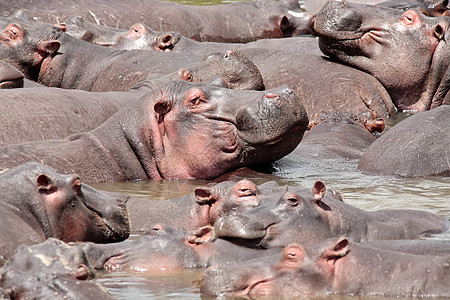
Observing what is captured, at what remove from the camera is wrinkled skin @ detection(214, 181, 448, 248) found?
5043 millimetres

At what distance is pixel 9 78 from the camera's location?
8.83 m

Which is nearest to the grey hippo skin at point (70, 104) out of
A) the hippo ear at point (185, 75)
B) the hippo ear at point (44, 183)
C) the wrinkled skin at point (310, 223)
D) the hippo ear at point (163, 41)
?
the hippo ear at point (185, 75)

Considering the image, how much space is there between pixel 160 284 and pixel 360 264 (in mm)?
989

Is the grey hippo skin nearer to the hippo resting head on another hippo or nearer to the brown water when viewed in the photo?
the brown water

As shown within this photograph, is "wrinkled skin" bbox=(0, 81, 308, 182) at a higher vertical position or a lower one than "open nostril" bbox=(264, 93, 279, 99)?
lower

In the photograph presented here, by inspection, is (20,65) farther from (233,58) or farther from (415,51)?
(415,51)

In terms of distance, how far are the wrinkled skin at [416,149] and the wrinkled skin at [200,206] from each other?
198 centimetres

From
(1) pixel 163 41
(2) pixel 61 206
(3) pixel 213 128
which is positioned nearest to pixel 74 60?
(1) pixel 163 41

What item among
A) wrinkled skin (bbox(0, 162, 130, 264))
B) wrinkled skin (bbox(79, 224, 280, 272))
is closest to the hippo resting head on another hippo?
wrinkled skin (bbox(0, 162, 130, 264))

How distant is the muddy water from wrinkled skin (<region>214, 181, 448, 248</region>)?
26cm

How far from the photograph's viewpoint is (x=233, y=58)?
30.6ft

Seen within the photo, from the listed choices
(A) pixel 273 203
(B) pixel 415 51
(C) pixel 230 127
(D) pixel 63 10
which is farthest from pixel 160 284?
(D) pixel 63 10

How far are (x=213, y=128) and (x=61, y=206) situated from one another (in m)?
2.70

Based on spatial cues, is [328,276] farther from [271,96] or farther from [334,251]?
[271,96]
